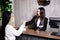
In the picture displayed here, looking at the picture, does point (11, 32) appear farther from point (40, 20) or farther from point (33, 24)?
point (40, 20)

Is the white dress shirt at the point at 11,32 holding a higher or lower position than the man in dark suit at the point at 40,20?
lower

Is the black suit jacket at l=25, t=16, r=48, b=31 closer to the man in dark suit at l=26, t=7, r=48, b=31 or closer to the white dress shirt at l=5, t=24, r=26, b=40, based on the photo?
the man in dark suit at l=26, t=7, r=48, b=31

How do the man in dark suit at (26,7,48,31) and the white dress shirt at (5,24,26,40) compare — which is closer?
the white dress shirt at (5,24,26,40)

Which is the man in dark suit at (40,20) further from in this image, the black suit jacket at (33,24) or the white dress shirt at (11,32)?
the white dress shirt at (11,32)

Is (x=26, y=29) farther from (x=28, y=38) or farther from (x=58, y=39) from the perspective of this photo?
(x=58, y=39)

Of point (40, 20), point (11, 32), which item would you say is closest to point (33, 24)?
point (40, 20)

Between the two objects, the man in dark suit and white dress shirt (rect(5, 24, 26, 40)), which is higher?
the man in dark suit

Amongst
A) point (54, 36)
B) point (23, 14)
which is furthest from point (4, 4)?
point (54, 36)

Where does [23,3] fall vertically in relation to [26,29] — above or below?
above

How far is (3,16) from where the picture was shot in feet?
15.2

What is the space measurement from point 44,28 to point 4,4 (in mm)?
1443

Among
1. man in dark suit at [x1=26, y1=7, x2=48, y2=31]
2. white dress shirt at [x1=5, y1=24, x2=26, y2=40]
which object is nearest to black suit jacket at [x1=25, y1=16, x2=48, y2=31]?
man in dark suit at [x1=26, y1=7, x2=48, y2=31]

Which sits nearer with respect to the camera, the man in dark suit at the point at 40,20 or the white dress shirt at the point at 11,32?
the white dress shirt at the point at 11,32


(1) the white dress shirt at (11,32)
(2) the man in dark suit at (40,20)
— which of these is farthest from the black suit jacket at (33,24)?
(1) the white dress shirt at (11,32)
